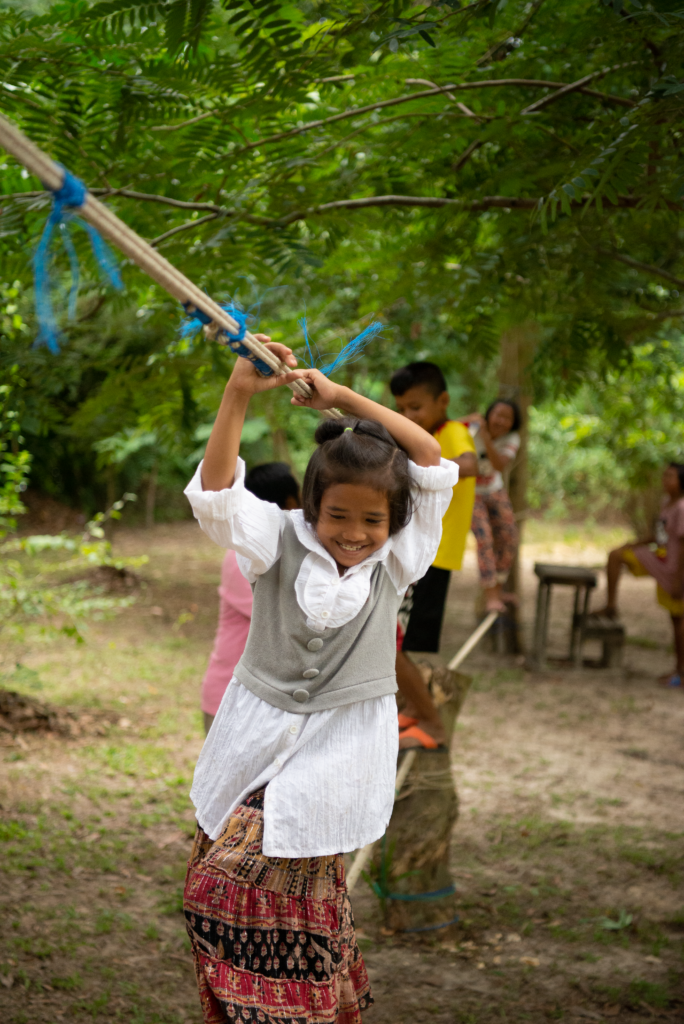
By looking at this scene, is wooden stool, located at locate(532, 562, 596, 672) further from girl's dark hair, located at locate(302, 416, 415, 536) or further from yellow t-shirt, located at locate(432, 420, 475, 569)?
girl's dark hair, located at locate(302, 416, 415, 536)

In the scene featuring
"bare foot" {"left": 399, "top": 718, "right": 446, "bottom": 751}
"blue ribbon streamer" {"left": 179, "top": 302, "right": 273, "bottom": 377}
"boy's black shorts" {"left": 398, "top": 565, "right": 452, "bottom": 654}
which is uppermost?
"blue ribbon streamer" {"left": 179, "top": 302, "right": 273, "bottom": 377}

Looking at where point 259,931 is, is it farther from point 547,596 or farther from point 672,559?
point 672,559

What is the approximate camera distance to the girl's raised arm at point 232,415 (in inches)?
63.2

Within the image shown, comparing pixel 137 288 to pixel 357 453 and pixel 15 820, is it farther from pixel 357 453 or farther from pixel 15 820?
pixel 15 820

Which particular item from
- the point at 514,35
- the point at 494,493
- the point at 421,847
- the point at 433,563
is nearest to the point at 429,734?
the point at 421,847

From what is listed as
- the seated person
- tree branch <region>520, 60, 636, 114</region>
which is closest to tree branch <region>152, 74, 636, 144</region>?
tree branch <region>520, 60, 636, 114</region>

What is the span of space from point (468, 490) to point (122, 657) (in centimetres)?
435

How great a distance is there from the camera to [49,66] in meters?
2.26

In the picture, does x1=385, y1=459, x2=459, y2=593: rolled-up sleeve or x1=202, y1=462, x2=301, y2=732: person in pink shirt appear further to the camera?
x1=202, y1=462, x2=301, y2=732: person in pink shirt

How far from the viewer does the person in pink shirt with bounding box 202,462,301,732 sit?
3.09m

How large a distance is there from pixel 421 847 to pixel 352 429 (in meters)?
2.22

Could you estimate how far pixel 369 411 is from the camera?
1796 millimetres

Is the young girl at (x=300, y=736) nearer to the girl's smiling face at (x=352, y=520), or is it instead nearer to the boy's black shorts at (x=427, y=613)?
the girl's smiling face at (x=352, y=520)

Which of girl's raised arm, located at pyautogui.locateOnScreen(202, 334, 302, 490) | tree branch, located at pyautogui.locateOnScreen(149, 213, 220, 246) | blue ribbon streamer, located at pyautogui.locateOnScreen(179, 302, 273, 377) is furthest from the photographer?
tree branch, located at pyautogui.locateOnScreen(149, 213, 220, 246)
